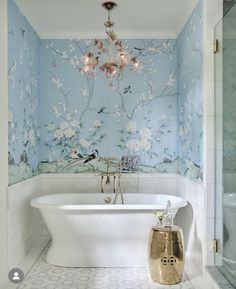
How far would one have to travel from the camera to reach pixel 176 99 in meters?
4.13

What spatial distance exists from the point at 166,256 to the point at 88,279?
703 mm

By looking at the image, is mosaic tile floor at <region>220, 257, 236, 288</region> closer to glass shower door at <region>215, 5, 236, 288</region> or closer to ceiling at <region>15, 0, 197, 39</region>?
glass shower door at <region>215, 5, 236, 288</region>

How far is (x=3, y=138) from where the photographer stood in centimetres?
286

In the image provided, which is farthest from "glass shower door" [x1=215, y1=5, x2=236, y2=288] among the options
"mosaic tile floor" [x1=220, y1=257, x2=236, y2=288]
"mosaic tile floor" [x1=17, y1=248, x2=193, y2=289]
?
"mosaic tile floor" [x1=17, y1=248, x2=193, y2=289]

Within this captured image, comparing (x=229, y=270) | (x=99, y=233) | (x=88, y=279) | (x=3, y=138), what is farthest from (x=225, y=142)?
(x=3, y=138)

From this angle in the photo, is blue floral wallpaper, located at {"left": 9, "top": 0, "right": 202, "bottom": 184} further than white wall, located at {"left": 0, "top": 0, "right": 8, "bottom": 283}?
Yes

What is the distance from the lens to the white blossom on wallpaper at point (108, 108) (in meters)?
4.12

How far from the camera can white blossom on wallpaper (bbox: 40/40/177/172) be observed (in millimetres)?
4125

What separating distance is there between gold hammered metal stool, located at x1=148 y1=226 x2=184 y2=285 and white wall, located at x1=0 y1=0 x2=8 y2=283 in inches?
49.9

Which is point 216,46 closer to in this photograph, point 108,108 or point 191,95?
point 191,95

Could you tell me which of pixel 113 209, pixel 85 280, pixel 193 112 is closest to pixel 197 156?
pixel 193 112

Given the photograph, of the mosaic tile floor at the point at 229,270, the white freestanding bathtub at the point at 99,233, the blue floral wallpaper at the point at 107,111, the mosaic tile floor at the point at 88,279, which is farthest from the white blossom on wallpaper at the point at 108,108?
the mosaic tile floor at the point at 229,270

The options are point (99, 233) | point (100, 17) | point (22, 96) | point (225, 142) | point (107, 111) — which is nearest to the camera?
point (225, 142)

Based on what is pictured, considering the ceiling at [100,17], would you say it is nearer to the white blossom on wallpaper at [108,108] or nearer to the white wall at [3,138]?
the white blossom on wallpaper at [108,108]
